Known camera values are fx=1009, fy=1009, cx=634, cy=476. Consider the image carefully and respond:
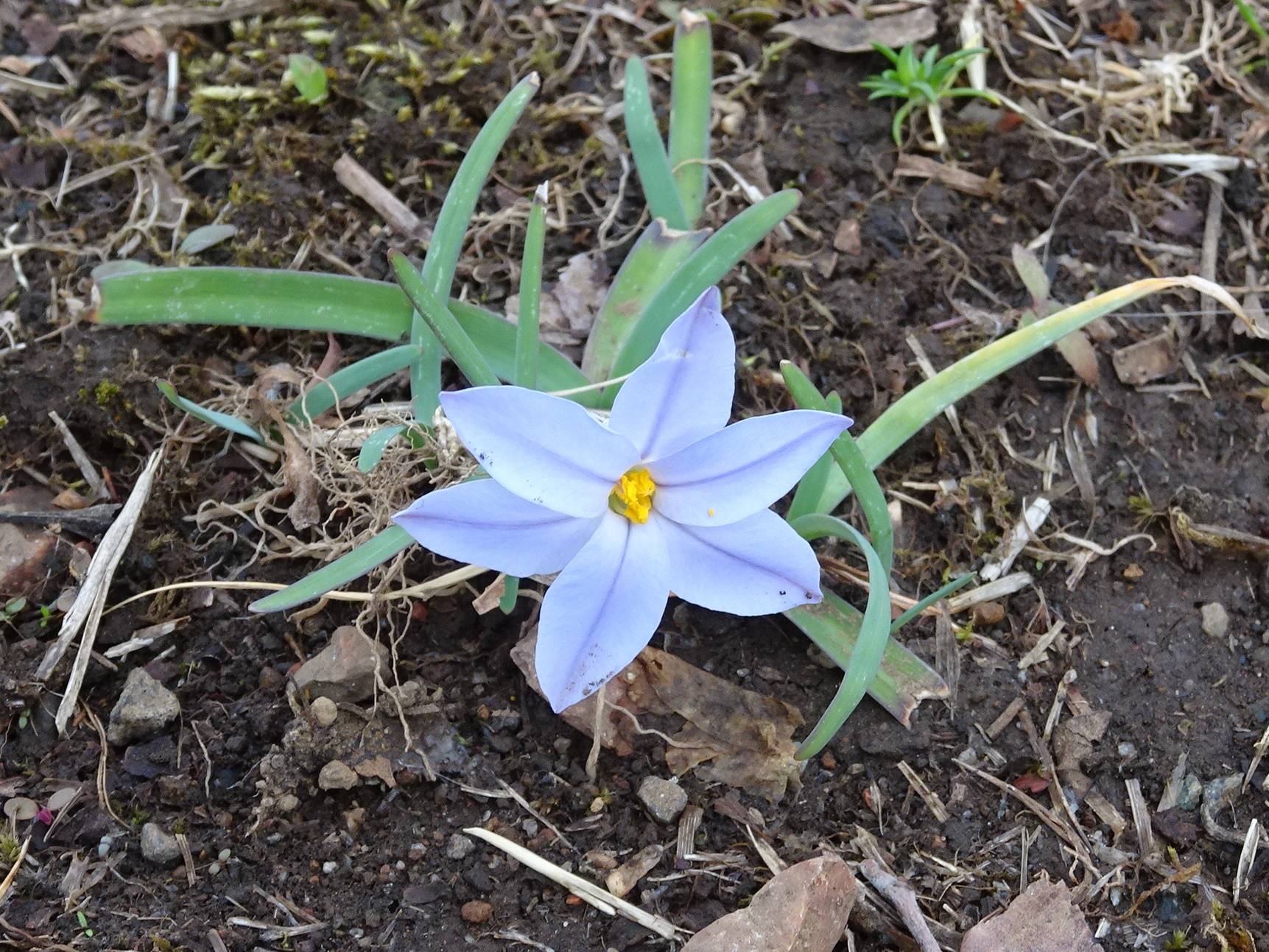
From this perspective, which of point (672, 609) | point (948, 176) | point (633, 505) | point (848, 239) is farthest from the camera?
point (948, 176)

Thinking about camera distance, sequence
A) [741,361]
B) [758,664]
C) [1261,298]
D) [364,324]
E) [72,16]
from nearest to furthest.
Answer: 1. [758,664]
2. [364,324]
3. [741,361]
4. [1261,298]
5. [72,16]

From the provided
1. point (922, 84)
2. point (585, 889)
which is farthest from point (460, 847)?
point (922, 84)

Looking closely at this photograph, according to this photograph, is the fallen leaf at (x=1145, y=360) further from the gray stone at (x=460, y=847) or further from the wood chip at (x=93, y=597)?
the wood chip at (x=93, y=597)

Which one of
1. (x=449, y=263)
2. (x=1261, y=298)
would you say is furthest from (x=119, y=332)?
(x=1261, y=298)

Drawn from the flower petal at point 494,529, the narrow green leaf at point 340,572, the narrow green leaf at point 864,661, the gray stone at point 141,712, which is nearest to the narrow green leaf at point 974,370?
the narrow green leaf at point 864,661

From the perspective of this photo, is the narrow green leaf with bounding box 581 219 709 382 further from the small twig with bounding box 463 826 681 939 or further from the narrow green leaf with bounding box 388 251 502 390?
the small twig with bounding box 463 826 681 939

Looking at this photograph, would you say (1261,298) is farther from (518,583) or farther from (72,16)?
(72,16)

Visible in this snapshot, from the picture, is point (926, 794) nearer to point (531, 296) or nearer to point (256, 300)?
point (531, 296)
